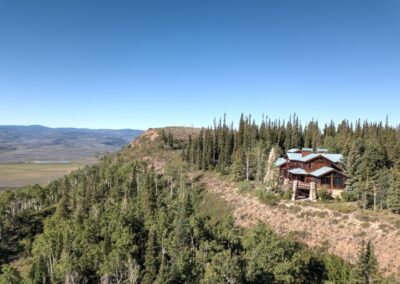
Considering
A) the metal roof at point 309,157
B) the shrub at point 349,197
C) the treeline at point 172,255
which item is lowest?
the treeline at point 172,255

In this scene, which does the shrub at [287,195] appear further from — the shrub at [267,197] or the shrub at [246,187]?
the shrub at [246,187]

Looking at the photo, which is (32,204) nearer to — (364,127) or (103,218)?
(103,218)

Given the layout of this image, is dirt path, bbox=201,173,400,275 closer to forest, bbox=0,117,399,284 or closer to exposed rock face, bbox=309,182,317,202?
forest, bbox=0,117,399,284

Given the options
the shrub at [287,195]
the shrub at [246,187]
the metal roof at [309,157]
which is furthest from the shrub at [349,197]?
the shrub at [246,187]

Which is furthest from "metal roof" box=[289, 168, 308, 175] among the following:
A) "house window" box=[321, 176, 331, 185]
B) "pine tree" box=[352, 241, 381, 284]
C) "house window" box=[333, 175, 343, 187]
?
"pine tree" box=[352, 241, 381, 284]

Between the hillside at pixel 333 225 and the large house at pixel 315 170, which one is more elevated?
the large house at pixel 315 170

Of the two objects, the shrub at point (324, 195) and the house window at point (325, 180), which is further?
the house window at point (325, 180)

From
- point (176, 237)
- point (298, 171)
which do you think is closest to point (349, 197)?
point (298, 171)

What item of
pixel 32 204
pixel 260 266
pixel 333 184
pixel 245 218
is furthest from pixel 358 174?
pixel 32 204
